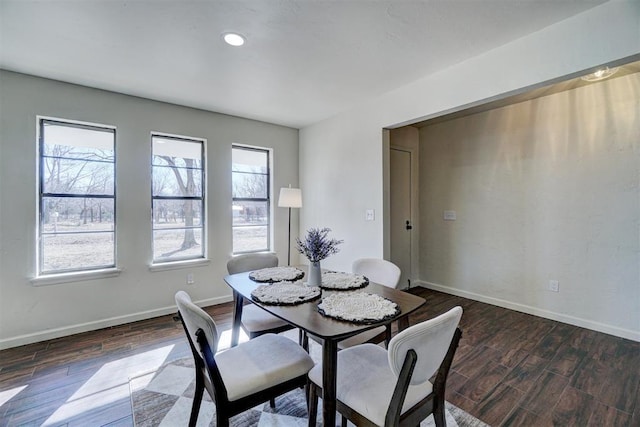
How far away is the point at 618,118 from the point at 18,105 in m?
5.86

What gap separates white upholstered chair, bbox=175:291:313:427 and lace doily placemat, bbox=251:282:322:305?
0.87 feet

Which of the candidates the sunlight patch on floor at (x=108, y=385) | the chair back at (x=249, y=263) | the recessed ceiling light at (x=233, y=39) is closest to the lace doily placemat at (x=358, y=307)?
the chair back at (x=249, y=263)

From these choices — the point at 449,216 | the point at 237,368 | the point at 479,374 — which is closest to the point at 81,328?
the point at 237,368

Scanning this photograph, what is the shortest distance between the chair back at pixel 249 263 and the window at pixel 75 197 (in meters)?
1.68

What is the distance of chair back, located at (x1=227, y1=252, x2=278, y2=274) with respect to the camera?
253 cm

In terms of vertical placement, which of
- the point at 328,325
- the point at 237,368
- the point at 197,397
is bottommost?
the point at 197,397


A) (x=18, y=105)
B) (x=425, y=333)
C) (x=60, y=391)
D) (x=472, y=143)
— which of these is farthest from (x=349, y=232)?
(x=18, y=105)

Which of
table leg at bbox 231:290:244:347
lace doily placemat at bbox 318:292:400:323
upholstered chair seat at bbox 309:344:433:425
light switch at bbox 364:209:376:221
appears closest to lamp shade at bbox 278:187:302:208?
light switch at bbox 364:209:376:221

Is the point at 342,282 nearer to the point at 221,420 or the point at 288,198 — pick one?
the point at 221,420

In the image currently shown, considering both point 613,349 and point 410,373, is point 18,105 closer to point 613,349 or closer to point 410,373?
point 410,373

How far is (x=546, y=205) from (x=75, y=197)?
5263 mm

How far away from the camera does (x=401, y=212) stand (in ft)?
14.3

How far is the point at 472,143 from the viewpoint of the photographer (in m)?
4.04

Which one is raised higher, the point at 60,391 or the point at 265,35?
the point at 265,35
